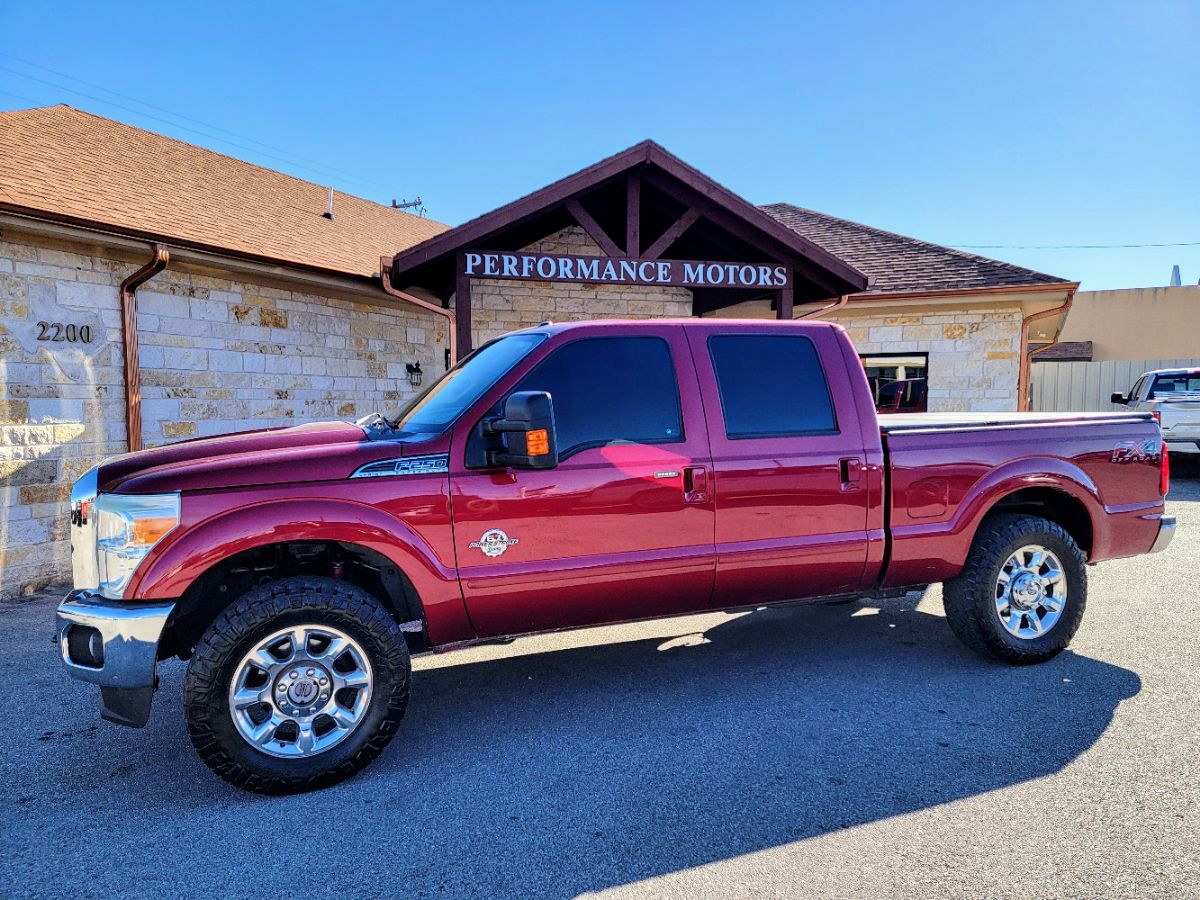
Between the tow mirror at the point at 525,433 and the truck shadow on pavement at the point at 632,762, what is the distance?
4.45 ft

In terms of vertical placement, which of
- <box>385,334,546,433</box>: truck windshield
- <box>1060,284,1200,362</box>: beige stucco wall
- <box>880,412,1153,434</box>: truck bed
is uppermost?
<box>1060,284,1200,362</box>: beige stucco wall

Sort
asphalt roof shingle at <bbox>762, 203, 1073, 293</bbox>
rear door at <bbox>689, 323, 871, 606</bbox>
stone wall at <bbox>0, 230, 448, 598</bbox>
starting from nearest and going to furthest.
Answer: rear door at <bbox>689, 323, 871, 606</bbox>, stone wall at <bbox>0, 230, 448, 598</bbox>, asphalt roof shingle at <bbox>762, 203, 1073, 293</bbox>

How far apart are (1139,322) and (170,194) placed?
107 feet

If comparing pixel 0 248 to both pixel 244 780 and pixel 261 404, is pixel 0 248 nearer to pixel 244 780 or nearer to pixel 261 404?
pixel 261 404

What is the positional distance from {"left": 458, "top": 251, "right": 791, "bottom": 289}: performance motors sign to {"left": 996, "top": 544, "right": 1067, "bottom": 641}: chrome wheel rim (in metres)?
5.31

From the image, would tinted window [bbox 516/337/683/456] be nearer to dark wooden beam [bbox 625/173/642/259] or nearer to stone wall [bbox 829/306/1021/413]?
dark wooden beam [bbox 625/173/642/259]

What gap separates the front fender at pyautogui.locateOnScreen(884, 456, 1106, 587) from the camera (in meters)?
4.21

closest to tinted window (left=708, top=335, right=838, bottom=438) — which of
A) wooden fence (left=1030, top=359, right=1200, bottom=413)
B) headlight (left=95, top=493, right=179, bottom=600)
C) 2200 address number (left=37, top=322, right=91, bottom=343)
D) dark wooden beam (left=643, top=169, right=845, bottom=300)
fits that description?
headlight (left=95, top=493, right=179, bottom=600)

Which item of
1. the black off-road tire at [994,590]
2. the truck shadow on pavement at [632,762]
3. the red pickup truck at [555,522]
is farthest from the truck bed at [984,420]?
the truck shadow on pavement at [632,762]

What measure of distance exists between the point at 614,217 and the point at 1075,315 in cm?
2691

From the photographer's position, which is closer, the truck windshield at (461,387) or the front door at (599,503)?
the front door at (599,503)

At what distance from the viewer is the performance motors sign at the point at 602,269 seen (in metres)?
8.41

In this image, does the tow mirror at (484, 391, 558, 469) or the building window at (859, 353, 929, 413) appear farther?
the building window at (859, 353, 929, 413)

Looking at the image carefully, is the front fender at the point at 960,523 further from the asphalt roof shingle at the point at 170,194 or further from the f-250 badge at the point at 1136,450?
the asphalt roof shingle at the point at 170,194
